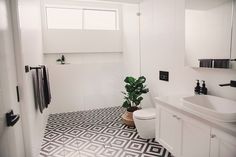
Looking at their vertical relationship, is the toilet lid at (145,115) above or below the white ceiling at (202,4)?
below

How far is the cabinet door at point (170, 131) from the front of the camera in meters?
1.76

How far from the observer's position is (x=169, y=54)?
251cm

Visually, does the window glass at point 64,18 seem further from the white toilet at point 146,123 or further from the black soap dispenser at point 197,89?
the black soap dispenser at point 197,89

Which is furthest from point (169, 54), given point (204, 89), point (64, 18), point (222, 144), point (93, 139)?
point (64, 18)

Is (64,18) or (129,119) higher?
(64,18)

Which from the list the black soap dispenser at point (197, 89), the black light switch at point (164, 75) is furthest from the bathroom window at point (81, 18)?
the black soap dispenser at point (197, 89)

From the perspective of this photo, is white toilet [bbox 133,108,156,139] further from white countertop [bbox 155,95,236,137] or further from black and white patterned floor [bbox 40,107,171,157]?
white countertop [bbox 155,95,236,137]

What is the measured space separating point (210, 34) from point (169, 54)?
0.71m

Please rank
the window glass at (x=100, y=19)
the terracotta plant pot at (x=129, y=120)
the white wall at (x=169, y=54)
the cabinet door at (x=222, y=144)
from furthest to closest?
the window glass at (x=100, y=19) < the terracotta plant pot at (x=129, y=120) < the white wall at (x=169, y=54) < the cabinet door at (x=222, y=144)

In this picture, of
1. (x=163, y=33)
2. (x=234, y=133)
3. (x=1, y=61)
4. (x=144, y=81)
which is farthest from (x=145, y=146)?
(x=1, y=61)

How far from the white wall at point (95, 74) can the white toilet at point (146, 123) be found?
131 cm

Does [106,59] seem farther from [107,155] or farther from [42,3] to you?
[107,155]

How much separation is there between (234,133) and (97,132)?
2145mm

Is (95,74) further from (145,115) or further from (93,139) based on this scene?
(145,115)
